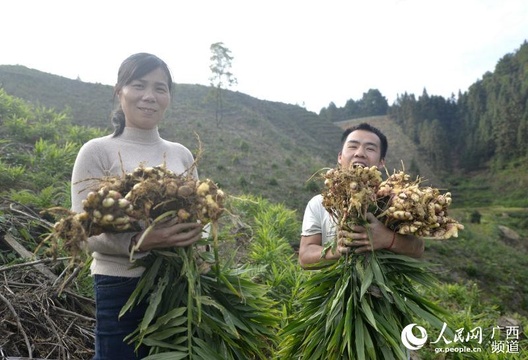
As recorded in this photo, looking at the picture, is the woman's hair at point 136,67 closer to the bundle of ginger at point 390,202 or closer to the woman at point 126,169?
the woman at point 126,169

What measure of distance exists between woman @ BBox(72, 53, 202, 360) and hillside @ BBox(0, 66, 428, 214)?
409cm

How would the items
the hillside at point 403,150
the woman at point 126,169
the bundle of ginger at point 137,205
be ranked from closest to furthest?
the bundle of ginger at point 137,205 < the woman at point 126,169 < the hillside at point 403,150

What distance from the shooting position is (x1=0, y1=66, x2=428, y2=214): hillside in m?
14.2

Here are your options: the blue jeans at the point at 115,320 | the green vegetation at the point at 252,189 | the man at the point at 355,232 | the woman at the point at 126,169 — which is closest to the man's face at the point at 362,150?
the man at the point at 355,232

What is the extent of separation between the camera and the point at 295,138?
113ft

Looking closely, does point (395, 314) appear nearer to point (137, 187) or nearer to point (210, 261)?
point (210, 261)

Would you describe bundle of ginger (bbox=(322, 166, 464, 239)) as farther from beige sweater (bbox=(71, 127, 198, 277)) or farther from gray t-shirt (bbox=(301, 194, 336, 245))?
beige sweater (bbox=(71, 127, 198, 277))

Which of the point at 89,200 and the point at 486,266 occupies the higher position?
the point at 89,200

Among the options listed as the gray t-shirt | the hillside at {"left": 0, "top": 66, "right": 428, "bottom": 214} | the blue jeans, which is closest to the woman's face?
the blue jeans

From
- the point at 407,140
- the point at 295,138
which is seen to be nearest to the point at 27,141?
the point at 295,138

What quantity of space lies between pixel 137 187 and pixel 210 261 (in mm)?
539

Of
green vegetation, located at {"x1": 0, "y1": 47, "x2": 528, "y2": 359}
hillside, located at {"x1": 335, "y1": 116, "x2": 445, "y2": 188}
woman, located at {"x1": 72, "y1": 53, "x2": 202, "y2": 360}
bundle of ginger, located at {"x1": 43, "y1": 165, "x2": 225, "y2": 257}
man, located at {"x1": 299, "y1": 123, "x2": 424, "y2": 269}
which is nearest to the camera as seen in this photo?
bundle of ginger, located at {"x1": 43, "y1": 165, "x2": 225, "y2": 257}

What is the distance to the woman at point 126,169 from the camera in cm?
145

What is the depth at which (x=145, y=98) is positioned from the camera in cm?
169
